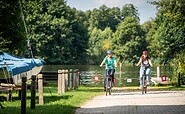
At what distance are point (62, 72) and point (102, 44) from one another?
117m

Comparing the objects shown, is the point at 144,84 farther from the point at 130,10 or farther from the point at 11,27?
the point at 130,10

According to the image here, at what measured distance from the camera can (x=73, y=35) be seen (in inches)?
3723

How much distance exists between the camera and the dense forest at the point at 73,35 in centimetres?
3077

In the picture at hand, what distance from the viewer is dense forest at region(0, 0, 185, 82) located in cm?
3077

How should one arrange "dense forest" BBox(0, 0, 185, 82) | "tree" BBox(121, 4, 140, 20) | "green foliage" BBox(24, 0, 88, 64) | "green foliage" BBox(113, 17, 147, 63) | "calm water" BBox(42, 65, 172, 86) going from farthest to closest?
"tree" BBox(121, 4, 140, 20) < "green foliage" BBox(113, 17, 147, 63) < "green foliage" BBox(24, 0, 88, 64) < "calm water" BBox(42, 65, 172, 86) < "dense forest" BBox(0, 0, 185, 82)

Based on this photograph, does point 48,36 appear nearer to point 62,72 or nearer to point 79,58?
point 79,58

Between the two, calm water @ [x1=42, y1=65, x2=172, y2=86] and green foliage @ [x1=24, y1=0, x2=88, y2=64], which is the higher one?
green foliage @ [x1=24, y1=0, x2=88, y2=64]

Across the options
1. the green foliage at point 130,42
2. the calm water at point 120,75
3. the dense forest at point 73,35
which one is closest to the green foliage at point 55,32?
the dense forest at point 73,35

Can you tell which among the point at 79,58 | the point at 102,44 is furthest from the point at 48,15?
the point at 102,44

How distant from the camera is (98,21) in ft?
561

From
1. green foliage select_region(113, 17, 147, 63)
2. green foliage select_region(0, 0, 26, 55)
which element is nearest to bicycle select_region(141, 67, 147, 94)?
green foliage select_region(0, 0, 26, 55)

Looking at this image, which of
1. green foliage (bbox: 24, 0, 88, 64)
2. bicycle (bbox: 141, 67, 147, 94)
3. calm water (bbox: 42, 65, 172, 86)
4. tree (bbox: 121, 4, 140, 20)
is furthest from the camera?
tree (bbox: 121, 4, 140, 20)

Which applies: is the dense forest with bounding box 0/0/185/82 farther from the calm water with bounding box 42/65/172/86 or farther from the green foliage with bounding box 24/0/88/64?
the calm water with bounding box 42/65/172/86

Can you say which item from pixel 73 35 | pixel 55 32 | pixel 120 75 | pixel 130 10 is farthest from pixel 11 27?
pixel 130 10
